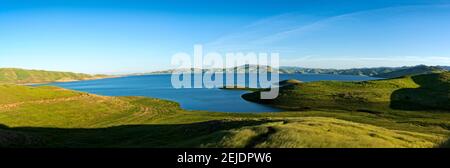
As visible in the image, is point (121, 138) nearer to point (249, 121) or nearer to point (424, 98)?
point (249, 121)

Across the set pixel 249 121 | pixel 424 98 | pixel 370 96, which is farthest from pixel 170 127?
pixel 424 98

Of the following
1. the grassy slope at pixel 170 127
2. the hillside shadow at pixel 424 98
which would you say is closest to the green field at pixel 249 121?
the grassy slope at pixel 170 127

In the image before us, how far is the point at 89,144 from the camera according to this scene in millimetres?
47125

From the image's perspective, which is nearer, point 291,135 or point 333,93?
point 291,135

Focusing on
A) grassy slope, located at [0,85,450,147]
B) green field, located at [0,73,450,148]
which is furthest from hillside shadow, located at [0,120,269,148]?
green field, located at [0,73,450,148]

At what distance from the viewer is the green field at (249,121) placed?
108 feet

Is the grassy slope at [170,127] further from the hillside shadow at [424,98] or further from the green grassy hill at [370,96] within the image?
the green grassy hill at [370,96]

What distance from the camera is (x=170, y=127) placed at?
2339 inches

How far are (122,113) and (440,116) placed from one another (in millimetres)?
85188
